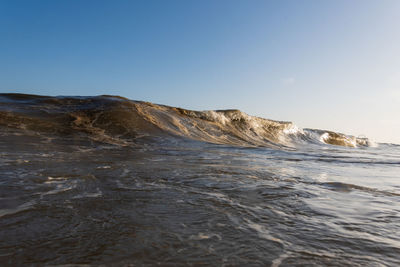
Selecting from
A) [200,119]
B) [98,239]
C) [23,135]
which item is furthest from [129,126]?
[98,239]

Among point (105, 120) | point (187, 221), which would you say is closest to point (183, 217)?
point (187, 221)

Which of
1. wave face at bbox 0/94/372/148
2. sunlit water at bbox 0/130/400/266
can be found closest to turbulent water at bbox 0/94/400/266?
sunlit water at bbox 0/130/400/266

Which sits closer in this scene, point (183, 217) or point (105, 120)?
point (183, 217)

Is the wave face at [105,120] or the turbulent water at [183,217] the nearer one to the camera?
the turbulent water at [183,217]

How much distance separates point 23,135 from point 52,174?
4295 mm

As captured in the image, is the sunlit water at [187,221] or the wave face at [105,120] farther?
the wave face at [105,120]

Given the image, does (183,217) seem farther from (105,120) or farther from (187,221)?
(105,120)

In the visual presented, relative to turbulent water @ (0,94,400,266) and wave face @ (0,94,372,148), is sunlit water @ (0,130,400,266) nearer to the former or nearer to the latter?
turbulent water @ (0,94,400,266)

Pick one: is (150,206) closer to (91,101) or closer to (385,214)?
(385,214)

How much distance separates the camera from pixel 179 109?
15453mm

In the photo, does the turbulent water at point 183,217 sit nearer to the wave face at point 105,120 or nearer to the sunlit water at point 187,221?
the sunlit water at point 187,221

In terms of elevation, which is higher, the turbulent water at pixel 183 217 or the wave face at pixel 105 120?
the wave face at pixel 105 120

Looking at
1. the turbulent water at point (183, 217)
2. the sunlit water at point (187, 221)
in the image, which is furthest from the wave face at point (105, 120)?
the sunlit water at point (187, 221)

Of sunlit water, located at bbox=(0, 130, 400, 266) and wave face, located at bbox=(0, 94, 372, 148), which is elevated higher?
wave face, located at bbox=(0, 94, 372, 148)
